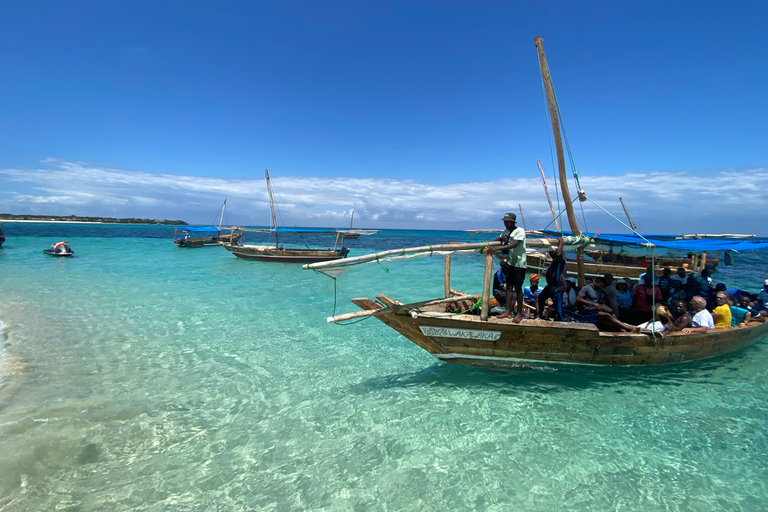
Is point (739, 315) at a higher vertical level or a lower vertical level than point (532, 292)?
lower

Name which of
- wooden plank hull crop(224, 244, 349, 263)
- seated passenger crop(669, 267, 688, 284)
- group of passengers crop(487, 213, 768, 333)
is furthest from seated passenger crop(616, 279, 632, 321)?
wooden plank hull crop(224, 244, 349, 263)

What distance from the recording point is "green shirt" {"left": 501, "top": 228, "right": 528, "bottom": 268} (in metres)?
5.79

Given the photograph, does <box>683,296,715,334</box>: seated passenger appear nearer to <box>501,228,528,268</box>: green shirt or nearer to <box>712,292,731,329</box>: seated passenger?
<box>712,292,731,329</box>: seated passenger

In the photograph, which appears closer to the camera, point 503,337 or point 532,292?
point 503,337

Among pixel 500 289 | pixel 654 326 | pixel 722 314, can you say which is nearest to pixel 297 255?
pixel 500 289

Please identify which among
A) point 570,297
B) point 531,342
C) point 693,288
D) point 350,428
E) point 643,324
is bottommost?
point 350,428

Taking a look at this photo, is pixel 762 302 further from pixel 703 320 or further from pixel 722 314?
pixel 703 320

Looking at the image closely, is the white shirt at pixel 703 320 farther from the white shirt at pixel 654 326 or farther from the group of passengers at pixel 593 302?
the white shirt at pixel 654 326

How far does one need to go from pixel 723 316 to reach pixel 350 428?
27.1 ft

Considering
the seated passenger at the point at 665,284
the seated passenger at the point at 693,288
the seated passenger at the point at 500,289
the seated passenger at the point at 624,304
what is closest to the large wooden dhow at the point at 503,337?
the seated passenger at the point at 500,289

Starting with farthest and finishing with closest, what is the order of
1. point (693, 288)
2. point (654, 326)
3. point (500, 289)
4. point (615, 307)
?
point (693, 288)
point (500, 289)
point (615, 307)
point (654, 326)

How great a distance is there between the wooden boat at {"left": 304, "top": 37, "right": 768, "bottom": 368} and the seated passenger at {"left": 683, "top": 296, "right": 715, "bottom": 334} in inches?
5.2

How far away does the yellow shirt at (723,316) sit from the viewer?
7.46 metres

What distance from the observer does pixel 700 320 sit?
7066 millimetres
